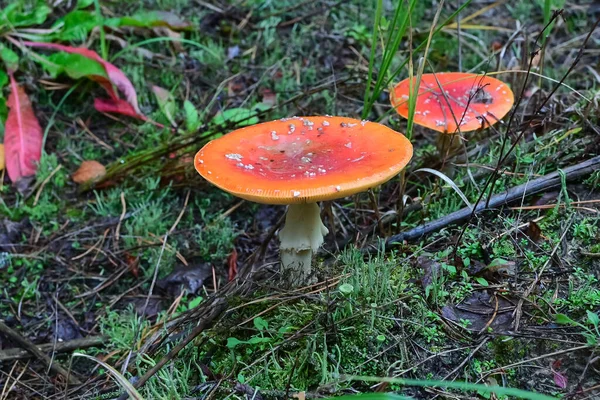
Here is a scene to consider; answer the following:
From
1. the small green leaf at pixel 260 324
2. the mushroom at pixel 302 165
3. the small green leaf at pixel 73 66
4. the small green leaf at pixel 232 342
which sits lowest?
the small green leaf at pixel 232 342

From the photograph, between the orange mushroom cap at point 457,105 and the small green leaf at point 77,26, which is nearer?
the orange mushroom cap at point 457,105

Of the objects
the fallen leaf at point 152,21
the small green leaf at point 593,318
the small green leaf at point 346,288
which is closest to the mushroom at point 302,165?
the small green leaf at point 346,288

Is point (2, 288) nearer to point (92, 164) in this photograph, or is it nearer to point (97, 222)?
point (97, 222)

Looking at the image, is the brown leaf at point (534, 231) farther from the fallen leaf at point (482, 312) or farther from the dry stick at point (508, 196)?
the fallen leaf at point (482, 312)

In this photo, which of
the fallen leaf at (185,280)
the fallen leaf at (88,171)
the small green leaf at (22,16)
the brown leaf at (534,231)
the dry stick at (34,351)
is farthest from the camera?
the small green leaf at (22,16)

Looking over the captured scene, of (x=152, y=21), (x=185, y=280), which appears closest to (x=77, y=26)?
Answer: (x=152, y=21)

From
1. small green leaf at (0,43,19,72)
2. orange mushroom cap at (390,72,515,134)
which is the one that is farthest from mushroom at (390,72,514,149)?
small green leaf at (0,43,19,72)

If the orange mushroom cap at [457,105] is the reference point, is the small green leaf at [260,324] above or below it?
below

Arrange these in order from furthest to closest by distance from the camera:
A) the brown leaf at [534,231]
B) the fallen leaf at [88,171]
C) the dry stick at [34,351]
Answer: the fallen leaf at [88,171], the dry stick at [34,351], the brown leaf at [534,231]
